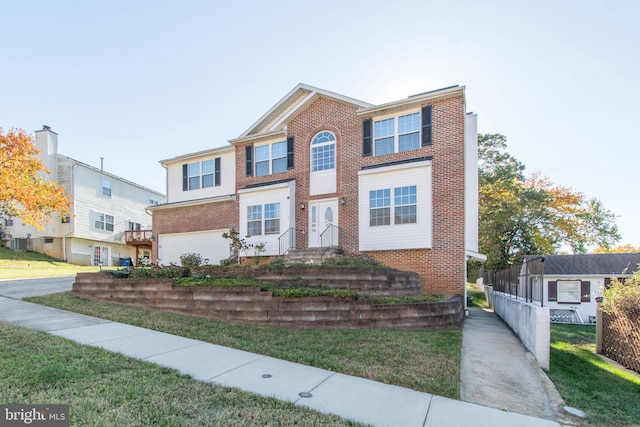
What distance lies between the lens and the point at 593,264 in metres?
19.7

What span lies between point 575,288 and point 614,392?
17860mm

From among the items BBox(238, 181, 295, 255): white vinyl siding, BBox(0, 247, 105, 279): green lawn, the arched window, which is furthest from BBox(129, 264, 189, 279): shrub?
BBox(0, 247, 105, 279): green lawn

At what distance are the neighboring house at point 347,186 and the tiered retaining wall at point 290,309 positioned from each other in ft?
11.8

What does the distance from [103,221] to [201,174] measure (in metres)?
14.7

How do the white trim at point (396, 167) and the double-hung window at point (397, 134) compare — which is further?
the double-hung window at point (397, 134)

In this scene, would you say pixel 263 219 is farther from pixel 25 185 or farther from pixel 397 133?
pixel 25 185

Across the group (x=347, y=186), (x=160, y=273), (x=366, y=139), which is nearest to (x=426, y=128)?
(x=366, y=139)

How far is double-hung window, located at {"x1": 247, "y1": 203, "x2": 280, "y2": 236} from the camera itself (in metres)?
14.4

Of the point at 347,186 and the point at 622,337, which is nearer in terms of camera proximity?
the point at 622,337

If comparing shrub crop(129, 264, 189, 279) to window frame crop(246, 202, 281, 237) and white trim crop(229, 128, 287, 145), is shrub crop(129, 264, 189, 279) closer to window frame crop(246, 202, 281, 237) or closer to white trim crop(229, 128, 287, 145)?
window frame crop(246, 202, 281, 237)

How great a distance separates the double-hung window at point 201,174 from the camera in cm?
1703

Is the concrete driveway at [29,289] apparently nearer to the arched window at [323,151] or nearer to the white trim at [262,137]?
the white trim at [262,137]

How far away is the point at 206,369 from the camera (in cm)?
478

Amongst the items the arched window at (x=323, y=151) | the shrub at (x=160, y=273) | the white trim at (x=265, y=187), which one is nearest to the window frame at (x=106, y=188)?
the white trim at (x=265, y=187)
